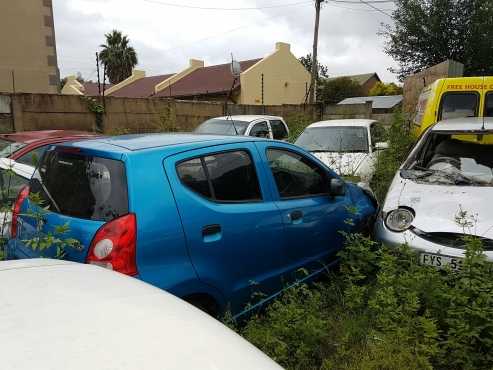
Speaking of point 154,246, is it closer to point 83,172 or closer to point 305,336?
point 83,172

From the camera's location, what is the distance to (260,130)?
9.73 m

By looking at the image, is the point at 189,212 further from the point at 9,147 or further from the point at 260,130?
the point at 260,130

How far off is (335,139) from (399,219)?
13.9 ft

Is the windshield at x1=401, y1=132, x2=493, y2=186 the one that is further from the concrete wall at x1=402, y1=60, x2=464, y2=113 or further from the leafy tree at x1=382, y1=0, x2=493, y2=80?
the leafy tree at x1=382, y1=0, x2=493, y2=80

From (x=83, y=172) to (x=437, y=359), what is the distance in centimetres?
256

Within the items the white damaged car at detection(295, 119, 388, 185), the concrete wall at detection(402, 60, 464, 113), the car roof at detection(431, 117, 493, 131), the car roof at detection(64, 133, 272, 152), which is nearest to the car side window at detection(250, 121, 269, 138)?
the white damaged car at detection(295, 119, 388, 185)

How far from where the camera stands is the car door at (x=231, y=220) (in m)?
2.69

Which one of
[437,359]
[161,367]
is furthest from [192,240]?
[437,359]

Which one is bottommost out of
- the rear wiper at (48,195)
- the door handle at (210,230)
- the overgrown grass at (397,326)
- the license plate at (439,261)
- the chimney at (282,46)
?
the overgrown grass at (397,326)

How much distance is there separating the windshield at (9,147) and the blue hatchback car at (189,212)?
274 centimetres

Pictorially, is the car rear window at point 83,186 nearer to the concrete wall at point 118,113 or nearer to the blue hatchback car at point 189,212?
the blue hatchback car at point 189,212

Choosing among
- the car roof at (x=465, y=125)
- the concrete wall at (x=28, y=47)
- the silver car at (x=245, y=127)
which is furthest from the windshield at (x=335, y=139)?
the concrete wall at (x=28, y=47)

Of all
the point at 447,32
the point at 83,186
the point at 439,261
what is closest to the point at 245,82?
the point at 447,32

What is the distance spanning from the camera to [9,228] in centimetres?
332
